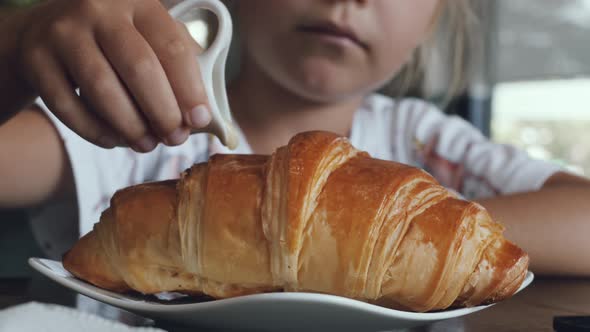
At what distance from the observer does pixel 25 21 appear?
598 mm

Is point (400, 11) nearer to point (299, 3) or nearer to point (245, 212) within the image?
point (299, 3)

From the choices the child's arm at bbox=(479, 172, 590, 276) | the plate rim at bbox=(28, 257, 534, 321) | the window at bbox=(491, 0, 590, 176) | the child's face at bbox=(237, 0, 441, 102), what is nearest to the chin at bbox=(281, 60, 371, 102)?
the child's face at bbox=(237, 0, 441, 102)

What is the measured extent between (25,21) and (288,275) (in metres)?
0.35

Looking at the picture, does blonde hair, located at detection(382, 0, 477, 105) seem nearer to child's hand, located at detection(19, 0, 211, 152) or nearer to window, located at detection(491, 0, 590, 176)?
window, located at detection(491, 0, 590, 176)

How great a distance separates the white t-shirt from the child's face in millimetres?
180

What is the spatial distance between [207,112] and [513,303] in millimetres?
286

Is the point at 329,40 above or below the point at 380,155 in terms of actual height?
above

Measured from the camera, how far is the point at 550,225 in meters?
0.75

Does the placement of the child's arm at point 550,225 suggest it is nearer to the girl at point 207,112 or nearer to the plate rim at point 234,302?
the girl at point 207,112

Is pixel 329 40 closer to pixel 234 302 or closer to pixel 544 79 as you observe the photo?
pixel 234 302

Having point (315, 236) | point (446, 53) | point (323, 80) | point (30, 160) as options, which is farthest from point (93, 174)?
point (446, 53)

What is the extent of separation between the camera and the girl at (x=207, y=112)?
464mm

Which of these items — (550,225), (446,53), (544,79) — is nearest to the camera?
(550,225)

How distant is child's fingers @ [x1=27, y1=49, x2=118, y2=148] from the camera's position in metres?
0.49
